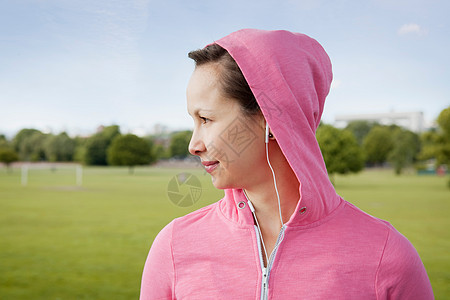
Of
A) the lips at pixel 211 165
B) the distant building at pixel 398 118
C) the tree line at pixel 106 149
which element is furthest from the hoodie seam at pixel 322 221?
the distant building at pixel 398 118

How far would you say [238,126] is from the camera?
3.89ft

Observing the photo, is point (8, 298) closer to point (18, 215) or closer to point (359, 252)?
point (359, 252)

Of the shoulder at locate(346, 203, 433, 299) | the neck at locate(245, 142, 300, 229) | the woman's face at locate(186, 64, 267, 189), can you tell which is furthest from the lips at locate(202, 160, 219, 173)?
the shoulder at locate(346, 203, 433, 299)

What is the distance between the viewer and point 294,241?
4.13ft

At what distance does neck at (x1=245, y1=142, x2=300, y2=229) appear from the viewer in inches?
49.5

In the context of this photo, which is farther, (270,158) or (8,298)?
(8,298)

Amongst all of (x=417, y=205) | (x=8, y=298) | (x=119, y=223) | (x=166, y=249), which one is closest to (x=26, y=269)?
(x=8, y=298)

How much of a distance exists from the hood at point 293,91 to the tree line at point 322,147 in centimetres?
1753

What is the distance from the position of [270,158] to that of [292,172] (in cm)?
9

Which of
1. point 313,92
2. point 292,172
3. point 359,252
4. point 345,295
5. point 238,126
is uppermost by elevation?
A: point 313,92

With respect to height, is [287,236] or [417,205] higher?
[287,236]

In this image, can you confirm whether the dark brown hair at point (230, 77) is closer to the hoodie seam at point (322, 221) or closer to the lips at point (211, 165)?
the lips at point (211, 165)

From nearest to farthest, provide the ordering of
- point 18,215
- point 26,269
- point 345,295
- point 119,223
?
point 345,295 < point 26,269 < point 119,223 < point 18,215

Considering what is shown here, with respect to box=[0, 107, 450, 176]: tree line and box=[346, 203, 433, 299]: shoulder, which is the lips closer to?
box=[346, 203, 433, 299]: shoulder
